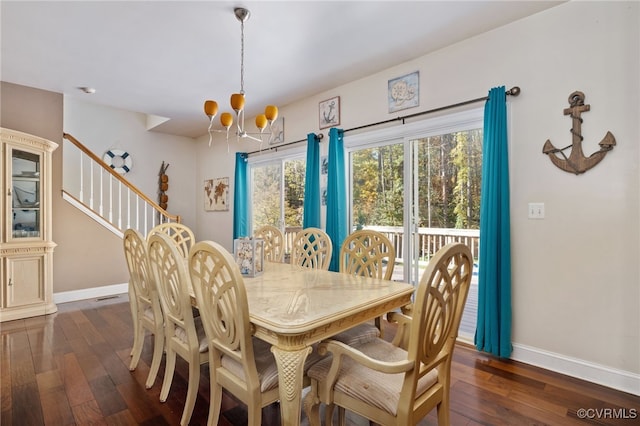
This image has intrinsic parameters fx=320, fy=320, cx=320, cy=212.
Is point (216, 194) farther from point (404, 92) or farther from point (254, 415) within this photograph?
point (254, 415)

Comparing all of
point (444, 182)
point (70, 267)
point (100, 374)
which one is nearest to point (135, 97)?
point (70, 267)

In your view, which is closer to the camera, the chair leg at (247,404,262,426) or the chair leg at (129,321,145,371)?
the chair leg at (247,404,262,426)

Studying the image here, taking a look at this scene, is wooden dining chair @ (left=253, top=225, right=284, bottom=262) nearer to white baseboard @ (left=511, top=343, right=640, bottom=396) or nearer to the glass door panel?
the glass door panel

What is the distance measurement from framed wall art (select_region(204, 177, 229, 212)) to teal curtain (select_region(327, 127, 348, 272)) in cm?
246

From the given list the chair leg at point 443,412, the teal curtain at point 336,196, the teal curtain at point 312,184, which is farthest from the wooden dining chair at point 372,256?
the teal curtain at point 312,184

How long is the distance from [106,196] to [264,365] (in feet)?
15.5

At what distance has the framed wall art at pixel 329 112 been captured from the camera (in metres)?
3.68

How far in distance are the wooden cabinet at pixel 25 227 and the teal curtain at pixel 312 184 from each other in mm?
2877

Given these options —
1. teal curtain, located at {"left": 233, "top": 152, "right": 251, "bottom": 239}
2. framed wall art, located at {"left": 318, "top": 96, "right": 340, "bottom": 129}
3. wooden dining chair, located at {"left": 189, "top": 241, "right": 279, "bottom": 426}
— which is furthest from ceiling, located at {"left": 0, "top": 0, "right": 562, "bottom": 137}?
wooden dining chair, located at {"left": 189, "top": 241, "right": 279, "bottom": 426}

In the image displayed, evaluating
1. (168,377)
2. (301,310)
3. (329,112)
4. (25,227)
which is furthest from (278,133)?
(301,310)

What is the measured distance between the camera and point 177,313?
1812 millimetres

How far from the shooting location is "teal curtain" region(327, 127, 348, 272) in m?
3.51

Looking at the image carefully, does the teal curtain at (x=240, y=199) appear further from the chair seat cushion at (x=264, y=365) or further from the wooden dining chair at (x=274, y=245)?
the chair seat cushion at (x=264, y=365)

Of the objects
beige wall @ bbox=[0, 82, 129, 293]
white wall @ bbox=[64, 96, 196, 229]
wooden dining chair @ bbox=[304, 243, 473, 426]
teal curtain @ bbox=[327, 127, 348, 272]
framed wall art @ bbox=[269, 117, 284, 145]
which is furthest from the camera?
white wall @ bbox=[64, 96, 196, 229]
